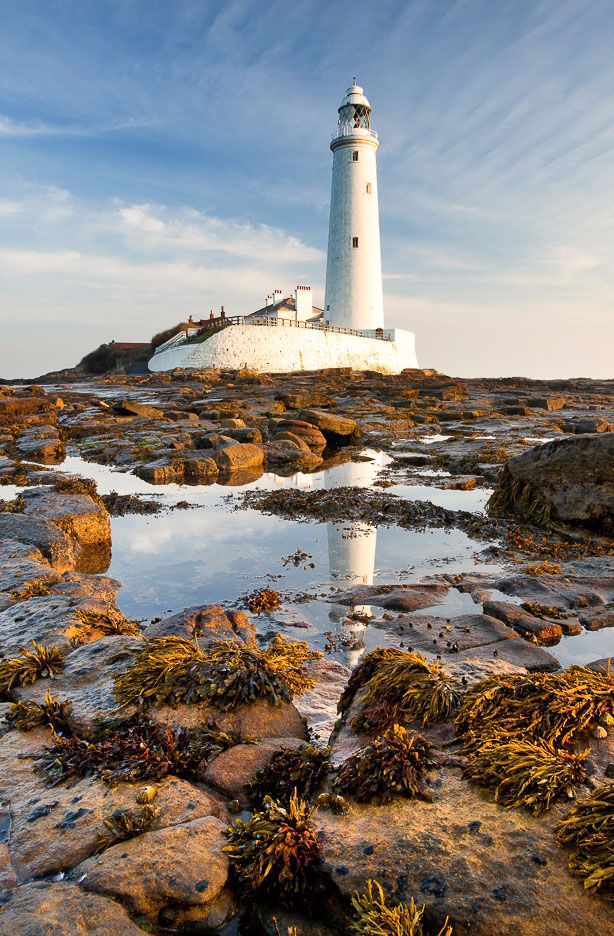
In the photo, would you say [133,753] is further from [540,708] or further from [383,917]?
[540,708]

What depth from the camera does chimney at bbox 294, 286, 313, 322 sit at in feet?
165

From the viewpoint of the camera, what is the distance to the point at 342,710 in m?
3.80

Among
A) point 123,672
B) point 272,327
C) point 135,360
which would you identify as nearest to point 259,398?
point 272,327

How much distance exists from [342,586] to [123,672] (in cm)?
325

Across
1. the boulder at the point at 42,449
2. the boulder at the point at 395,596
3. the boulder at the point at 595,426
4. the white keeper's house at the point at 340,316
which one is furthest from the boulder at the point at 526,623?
the white keeper's house at the point at 340,316

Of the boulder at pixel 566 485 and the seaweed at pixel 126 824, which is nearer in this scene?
the seaweed at pixel 126 824

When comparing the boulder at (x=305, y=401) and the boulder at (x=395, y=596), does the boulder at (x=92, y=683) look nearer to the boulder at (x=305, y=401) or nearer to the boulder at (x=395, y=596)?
the boulder at (x=395, y=596)

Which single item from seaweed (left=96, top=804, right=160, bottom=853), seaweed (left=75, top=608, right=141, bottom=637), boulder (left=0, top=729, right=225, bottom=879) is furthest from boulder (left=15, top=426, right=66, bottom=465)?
seaweed (left=96, top=804, right=160, bottom=853)

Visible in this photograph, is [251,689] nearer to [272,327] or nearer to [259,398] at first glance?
[259,398]

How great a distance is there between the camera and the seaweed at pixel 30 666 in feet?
13.1

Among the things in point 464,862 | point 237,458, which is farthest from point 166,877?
point 237,458

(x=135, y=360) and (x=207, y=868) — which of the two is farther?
(x=135, y=360)

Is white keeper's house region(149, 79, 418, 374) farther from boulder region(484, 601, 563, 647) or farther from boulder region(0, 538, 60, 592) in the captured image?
boulder region(484, 601, 563, 647)

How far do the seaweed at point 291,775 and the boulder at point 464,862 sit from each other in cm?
24
